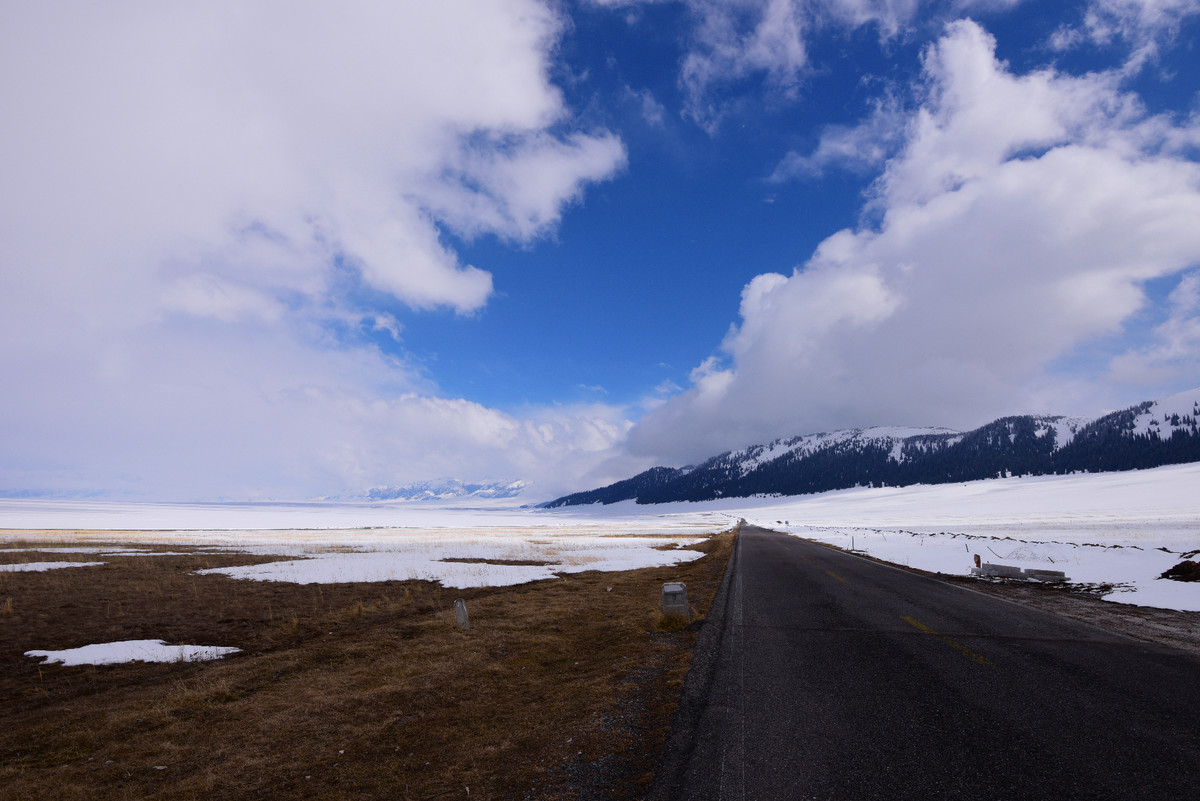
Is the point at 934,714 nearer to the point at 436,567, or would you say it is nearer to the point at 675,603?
the point at 675,603

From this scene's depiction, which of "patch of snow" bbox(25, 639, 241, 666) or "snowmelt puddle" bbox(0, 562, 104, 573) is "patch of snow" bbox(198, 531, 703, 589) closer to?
"snowmelt puddle" bbox(0, 562, 104, 573)

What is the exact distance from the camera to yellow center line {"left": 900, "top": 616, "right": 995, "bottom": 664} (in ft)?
29.5

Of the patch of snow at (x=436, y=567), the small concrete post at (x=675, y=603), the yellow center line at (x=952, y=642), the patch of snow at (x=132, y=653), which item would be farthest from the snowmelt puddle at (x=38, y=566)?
the yellow center line at (x=952, y=642)

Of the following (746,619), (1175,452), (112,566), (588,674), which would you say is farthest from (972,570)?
(1175,452)

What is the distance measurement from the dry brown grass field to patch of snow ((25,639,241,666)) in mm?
388

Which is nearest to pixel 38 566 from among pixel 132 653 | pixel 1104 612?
pixel 132 653

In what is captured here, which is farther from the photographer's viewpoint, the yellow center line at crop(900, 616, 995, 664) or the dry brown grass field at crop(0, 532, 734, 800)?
the yellow center line at crop(900, 616, 995, 664)

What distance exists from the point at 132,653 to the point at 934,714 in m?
16.6

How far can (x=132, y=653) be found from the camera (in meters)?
12.1

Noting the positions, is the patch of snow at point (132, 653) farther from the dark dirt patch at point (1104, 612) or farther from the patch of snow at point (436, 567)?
the dark dirt patch at point (1104, 612)

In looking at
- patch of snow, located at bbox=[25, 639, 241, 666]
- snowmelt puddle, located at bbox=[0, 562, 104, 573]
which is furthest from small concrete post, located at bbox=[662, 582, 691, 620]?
snowmelt puddle, located at bbox=[0, 562, 104, 573]

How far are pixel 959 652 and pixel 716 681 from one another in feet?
16.3

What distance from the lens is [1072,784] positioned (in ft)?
15.4

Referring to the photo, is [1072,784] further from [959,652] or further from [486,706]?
[486,706]
